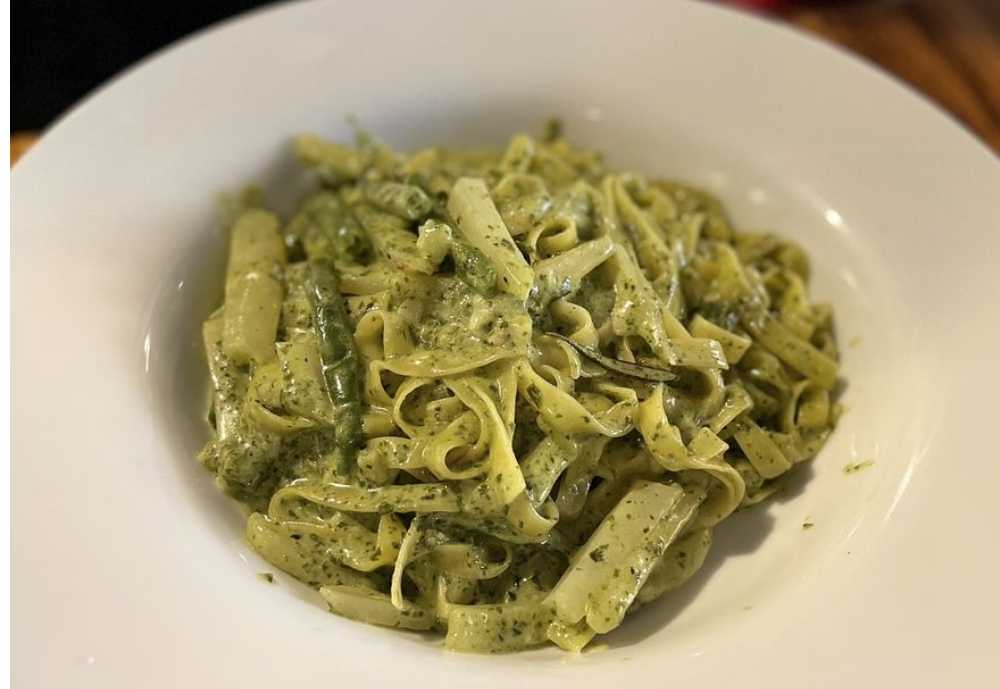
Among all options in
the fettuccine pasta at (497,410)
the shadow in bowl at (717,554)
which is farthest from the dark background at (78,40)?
the shadow in bowl at (717,554)

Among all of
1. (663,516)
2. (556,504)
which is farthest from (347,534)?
(663,516)

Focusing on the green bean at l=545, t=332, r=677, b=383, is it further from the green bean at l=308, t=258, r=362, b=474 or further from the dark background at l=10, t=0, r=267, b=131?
the dark background at l=10, t=0, r=267, b=131

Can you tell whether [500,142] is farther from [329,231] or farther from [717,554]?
[717,554]

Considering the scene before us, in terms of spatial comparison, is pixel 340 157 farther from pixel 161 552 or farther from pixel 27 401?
pixel 161 552

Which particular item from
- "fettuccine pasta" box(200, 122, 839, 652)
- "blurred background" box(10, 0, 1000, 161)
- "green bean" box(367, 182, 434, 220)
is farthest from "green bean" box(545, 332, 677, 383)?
"blurred background" box(10, 0, 1000, 161)

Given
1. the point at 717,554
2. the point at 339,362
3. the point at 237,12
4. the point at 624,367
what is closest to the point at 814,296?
the point at 624,367

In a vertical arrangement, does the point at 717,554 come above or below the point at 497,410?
below

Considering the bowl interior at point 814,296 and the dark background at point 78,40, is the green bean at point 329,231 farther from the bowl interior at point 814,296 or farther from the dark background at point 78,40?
the dark background at point 78,40
